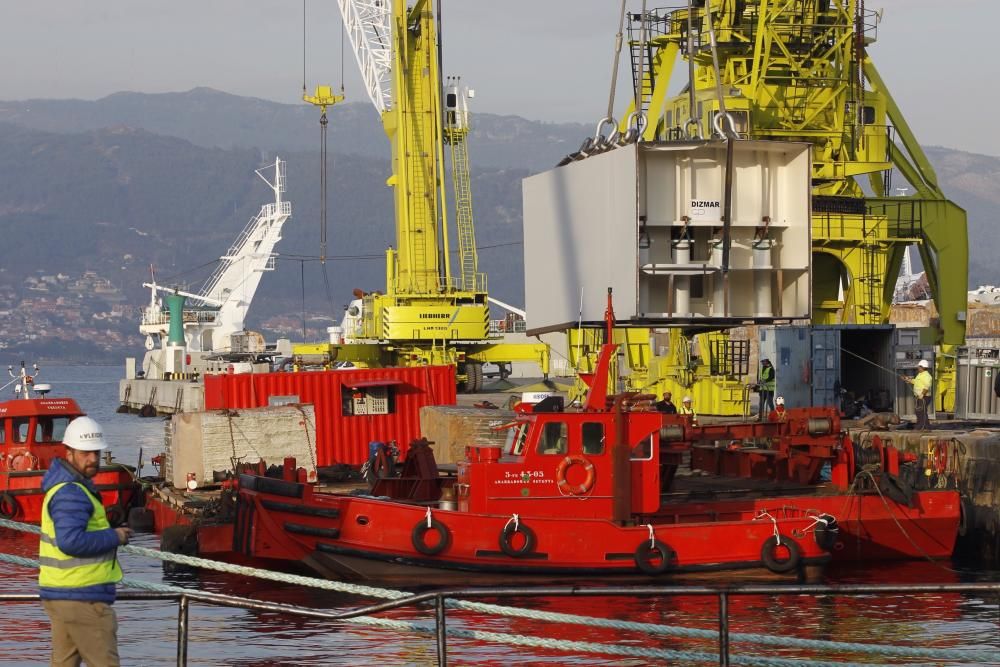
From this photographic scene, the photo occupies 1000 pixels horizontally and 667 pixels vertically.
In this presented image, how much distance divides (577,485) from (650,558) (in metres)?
1.44

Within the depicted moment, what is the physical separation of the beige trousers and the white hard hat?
3.02ft

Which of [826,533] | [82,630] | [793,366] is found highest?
[793,366]

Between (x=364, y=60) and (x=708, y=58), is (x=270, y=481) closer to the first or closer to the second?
(x=708, y=58)

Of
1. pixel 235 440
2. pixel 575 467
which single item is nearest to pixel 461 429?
pixel 235 440

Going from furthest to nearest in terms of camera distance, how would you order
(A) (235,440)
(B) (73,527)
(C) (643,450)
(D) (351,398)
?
(D) (351,398), (A) (235,440), (C) (643,450), (B) (73,527)

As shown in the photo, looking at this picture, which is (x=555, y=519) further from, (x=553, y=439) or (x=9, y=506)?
(x=9, y=506)

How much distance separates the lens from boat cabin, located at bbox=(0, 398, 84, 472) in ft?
100

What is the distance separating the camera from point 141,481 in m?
31.7

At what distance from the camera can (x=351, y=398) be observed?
1351 inches

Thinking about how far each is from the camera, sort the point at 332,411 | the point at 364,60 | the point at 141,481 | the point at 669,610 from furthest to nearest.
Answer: the point at 364,60 < the point at 332,411 < the point at 141,481 < the point at 669,610

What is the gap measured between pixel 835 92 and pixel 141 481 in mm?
21526

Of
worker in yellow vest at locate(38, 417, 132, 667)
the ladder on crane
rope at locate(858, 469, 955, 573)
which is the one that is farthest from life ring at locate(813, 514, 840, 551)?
the ladder on crane

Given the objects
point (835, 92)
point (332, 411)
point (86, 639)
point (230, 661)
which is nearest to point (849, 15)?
point (835, 92)

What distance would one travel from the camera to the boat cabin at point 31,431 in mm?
30562
